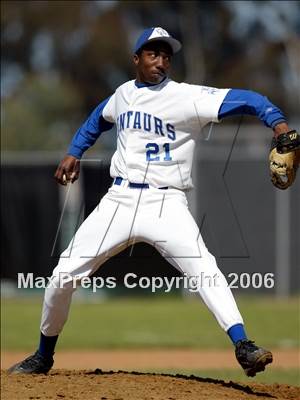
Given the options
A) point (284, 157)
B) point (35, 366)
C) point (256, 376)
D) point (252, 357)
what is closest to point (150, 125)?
point (284, 157)

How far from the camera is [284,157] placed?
571cm

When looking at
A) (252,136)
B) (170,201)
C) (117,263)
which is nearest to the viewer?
(170,201)

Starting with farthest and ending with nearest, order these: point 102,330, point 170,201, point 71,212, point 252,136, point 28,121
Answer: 1. point 28,121
2. point 252,136
3. point 71,212
4. point 102,330
5. point 170,201

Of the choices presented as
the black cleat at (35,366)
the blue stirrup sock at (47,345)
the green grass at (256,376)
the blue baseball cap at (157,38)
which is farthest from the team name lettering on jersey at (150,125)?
the green grass at (256,376)

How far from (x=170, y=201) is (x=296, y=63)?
28.7 m

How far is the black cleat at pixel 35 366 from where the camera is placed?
21.3ft

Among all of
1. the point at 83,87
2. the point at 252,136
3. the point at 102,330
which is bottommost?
the point at 102,330

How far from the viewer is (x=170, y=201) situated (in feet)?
19.8

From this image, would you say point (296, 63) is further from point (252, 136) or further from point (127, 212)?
point (127, 212)

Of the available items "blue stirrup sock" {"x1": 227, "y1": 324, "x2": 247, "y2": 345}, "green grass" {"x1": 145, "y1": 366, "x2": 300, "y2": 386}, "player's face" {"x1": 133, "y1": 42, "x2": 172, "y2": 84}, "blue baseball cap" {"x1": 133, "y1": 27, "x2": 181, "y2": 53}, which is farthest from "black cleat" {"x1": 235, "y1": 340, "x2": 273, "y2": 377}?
"green grass" {"x1": 145, "y1": 366, "x2": 300, "y2": 386}

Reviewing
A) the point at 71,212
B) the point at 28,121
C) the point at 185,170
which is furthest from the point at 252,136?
the point at 185,170

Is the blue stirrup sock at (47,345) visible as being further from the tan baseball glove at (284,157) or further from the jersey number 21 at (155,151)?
the tan baseball glove at (284,157)

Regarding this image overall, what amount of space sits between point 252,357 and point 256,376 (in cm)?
337

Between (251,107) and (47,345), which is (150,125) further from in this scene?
(47,345)
